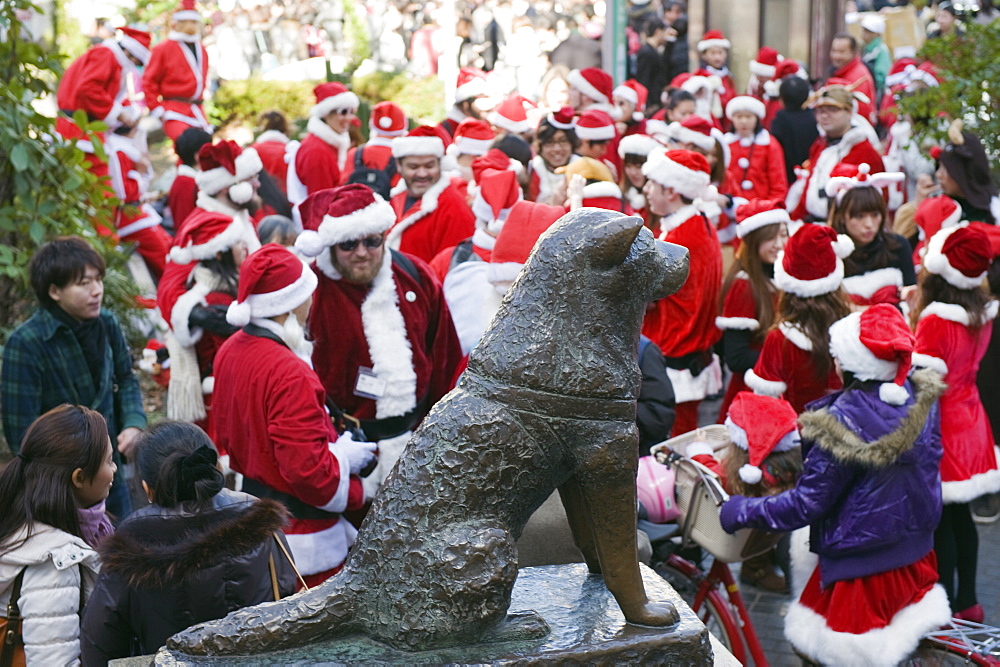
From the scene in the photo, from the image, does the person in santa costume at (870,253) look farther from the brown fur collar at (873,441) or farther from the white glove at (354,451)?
the white glove at (354,451)

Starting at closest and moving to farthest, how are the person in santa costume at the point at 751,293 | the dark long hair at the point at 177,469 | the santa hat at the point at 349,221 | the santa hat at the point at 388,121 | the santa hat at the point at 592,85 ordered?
the dark long hair at the point at 177,469 → the santa hat at the point at 349,221 → the person in santa costume at the point at 751,293 → the santa hat at the point at 388,121 → the santa hat at the point at 592,85

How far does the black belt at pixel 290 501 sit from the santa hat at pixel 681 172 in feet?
11.3

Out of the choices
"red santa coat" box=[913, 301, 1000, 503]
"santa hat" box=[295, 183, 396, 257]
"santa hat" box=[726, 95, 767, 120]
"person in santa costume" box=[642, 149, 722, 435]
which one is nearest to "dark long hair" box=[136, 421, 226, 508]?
"santa hat" box=[295, 183, 396, 257]

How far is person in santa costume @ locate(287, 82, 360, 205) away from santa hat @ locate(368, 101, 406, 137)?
37 centimetres

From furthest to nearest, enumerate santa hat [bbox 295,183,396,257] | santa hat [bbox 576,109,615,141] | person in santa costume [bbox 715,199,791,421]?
santa hat [bbox 576,109,615,141] < person in santa costume [bbox 715,199,791,421] < santa hat [bbox 295,183,396,257]

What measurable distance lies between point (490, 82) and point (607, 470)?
34.4 ft

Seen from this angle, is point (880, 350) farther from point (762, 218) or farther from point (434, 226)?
point (434, 226)

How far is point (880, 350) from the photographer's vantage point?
4316 millimetres

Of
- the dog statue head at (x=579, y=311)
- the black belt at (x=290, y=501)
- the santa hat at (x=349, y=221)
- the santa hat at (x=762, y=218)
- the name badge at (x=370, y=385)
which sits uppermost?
the dog statue head at (x=579, y=311)

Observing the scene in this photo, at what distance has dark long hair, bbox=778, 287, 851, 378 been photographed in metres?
5.85

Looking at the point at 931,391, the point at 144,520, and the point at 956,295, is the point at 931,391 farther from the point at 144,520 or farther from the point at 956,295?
the point at 144,520

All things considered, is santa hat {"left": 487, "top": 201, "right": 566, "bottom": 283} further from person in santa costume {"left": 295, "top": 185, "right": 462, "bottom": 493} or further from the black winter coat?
the black winter coat

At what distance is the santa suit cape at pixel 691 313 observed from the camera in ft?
22.9

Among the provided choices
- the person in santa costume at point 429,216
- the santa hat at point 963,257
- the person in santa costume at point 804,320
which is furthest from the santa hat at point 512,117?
the santa hat at point 963,257
